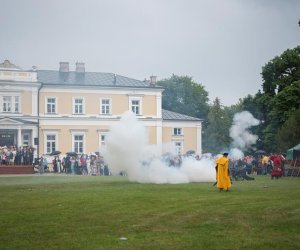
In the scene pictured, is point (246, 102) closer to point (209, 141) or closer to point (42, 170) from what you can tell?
point (209, 141)

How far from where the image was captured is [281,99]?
54.7 metres

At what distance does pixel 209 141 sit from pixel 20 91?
32.7 m

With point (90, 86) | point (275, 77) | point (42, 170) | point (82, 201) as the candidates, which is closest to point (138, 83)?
point (90, 86)

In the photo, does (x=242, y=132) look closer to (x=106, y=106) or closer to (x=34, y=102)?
(x=106, y=106)

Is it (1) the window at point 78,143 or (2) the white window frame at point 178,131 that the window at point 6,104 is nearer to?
(1) the window at point 78,143

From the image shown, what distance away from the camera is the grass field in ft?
35.7

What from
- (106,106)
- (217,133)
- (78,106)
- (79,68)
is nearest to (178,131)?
(217,133)

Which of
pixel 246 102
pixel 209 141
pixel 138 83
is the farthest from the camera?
pixel 209 141

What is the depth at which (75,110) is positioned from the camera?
65875 millimetres

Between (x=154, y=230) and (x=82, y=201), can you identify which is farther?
(x=82, y=201)

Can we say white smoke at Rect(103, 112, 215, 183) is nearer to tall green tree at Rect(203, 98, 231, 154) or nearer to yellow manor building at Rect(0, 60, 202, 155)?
yellow manor building at Rect(0, 60, 202, 155)

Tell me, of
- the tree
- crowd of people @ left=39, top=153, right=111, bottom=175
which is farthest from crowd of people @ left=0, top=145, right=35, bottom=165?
the tree

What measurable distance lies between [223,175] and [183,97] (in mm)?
72291

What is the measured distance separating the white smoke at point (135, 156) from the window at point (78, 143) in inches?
1365
